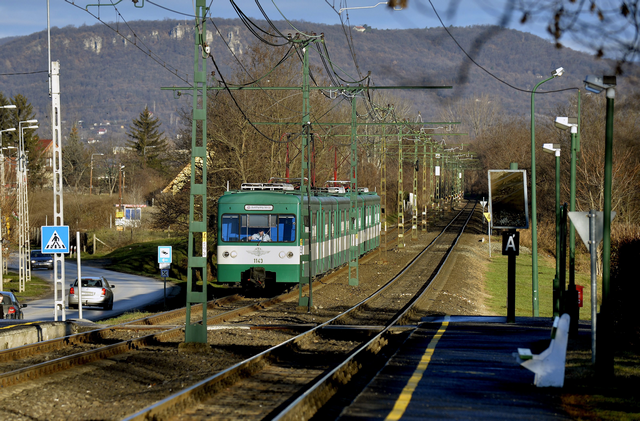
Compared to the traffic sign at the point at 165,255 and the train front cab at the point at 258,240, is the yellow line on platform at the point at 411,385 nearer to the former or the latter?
the train front cab at the point at 258,240

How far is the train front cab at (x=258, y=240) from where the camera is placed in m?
24.8

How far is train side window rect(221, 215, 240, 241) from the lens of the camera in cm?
2488

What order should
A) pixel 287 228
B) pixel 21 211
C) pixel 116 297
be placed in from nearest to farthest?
pixel 287 228, pixel 116 297, pixel 21 211

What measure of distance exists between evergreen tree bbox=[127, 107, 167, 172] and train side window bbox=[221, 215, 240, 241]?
345 ft

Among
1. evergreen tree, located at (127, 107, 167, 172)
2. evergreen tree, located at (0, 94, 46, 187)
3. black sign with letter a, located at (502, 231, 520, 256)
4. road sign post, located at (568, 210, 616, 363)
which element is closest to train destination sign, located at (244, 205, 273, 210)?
black sign with letter a, located at (502, 231, 520, 256)

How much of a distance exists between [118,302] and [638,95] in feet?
112

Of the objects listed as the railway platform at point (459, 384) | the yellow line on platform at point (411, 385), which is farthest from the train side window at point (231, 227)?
the yellow line on platform at point (411, 385)

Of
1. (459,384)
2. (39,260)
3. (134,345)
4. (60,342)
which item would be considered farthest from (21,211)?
(459,384)

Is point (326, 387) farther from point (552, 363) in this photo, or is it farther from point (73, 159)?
point (73, 159)

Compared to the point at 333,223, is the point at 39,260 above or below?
below

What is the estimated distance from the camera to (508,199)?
16891mm

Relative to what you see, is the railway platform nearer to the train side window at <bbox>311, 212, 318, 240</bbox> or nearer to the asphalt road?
the train side window at <bbox>311, 212, 318, 240</bbox>

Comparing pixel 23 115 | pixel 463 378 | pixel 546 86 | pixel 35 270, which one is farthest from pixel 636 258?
pixel 23 115

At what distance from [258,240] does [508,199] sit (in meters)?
10.1
